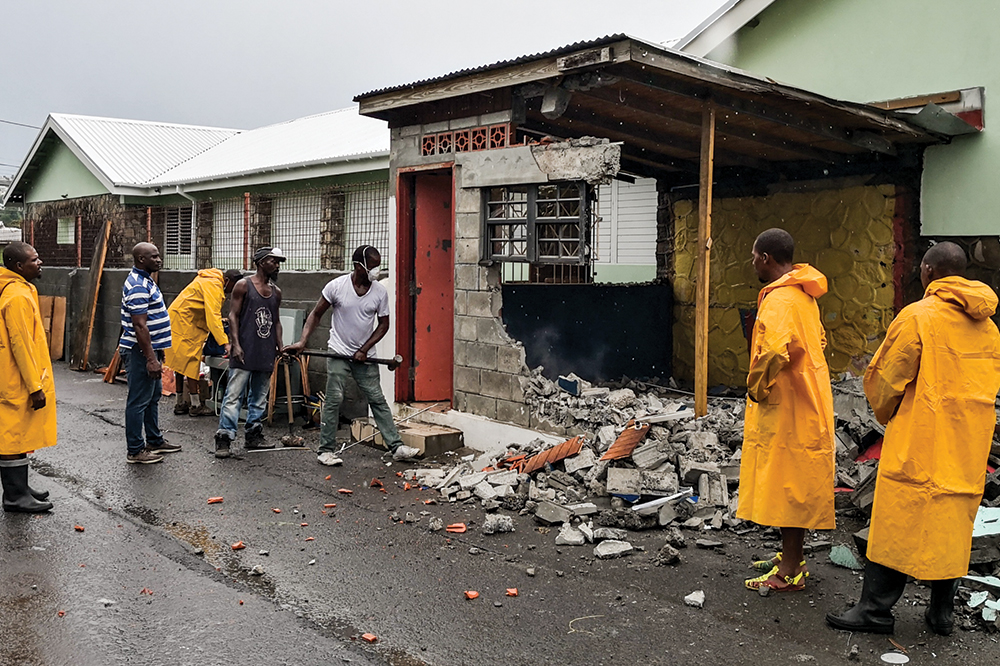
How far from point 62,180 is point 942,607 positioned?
25.2 m

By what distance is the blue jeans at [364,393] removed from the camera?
7898 mm

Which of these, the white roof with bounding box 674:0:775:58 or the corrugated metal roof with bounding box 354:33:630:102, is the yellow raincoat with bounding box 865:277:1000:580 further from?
the white roof with bounding box 674:0:775:58

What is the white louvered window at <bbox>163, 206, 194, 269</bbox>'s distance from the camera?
18.5 metres

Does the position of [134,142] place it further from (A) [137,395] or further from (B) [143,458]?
(B) [143,458]

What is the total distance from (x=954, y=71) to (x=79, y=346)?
1412 cm

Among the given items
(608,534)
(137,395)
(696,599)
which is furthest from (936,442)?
(137,395)

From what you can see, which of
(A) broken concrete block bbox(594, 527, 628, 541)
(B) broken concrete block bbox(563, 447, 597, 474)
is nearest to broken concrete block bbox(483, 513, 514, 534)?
(A) broken concrete block bbox(594, 527, 628, 541)

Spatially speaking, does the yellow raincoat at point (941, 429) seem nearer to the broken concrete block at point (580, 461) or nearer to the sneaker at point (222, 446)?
the broken concrete block at point (580, 461)

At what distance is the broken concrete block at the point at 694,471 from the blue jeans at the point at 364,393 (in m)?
2.89

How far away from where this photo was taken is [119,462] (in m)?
7.79

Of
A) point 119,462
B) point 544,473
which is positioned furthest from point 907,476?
point 119,462

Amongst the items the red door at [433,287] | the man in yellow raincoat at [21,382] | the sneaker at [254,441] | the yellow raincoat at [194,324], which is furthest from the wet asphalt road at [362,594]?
the yellow raincoat at [194,324]

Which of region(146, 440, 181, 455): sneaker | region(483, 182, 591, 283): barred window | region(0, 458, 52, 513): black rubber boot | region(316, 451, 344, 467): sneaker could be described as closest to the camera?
region(0, 458, 52, 513): black rubber boot

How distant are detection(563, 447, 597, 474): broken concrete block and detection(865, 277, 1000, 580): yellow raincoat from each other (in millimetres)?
2805
